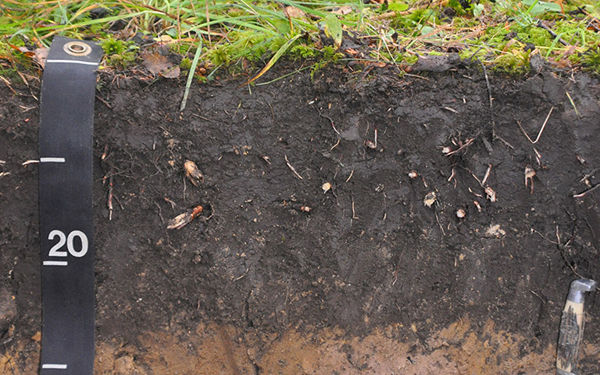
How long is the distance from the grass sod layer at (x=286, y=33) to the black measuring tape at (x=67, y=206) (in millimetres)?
117

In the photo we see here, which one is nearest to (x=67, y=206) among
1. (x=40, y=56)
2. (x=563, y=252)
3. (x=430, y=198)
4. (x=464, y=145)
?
(x=40, y=56)

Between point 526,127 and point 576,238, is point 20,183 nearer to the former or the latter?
point 526,127

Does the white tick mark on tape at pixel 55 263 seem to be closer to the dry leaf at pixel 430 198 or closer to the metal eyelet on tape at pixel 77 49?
the metal eyelet on tape at pixel 77 49

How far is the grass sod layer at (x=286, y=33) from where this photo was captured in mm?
1771

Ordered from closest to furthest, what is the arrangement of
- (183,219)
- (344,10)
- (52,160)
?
(52,160)
(183,219)
(344,10)

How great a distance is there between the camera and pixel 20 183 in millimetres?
1686

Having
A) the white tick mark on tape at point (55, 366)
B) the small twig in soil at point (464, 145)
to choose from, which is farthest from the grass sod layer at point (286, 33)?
the white tick mark on tape at point (55, 366)

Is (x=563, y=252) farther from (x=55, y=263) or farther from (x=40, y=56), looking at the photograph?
(x=40, y=56)

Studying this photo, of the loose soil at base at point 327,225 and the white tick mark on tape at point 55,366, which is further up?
the loose soil at base at point 327,225

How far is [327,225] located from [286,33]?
2.65ft

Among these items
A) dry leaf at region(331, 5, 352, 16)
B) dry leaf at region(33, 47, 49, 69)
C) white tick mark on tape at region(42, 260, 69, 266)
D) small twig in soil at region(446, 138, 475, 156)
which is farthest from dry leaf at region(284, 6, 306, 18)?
white tick mark on tape at region(42, 260, 69, 266)

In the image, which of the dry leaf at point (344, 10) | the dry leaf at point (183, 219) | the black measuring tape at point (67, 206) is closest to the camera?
the black measuring tape at point (67, 206)

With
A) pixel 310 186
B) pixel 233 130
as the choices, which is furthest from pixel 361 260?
pixel 233 130

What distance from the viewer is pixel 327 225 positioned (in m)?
1.83
